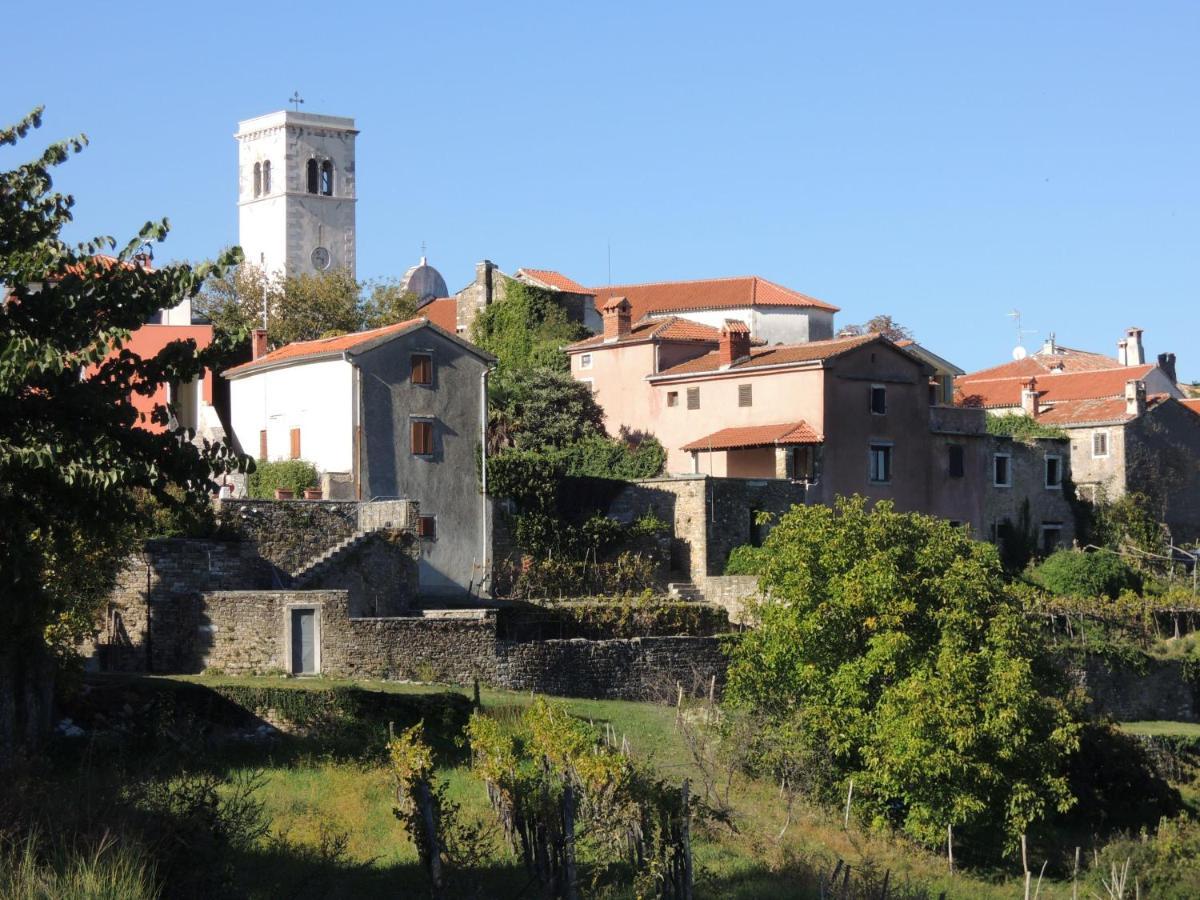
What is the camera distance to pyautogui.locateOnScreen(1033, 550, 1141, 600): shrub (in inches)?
2068

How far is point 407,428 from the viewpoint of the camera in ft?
146

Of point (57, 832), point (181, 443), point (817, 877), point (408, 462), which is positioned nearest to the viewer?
point (57, 832)

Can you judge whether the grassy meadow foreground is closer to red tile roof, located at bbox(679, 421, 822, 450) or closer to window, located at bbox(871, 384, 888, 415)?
red tile roof, located at bbox(679, 421, 822, 450)

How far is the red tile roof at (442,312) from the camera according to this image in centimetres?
7210

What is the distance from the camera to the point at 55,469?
1828 cm


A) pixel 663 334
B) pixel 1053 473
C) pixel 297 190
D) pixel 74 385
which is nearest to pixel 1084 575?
pixel 1053 473

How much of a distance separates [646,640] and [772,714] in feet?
16.4

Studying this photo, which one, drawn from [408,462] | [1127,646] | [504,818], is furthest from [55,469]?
[1127,646]

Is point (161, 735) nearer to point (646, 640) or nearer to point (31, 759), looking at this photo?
point (31, 759)

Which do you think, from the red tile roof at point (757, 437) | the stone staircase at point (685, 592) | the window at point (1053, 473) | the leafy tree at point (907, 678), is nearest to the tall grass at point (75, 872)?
the leafy tree at point (907, 678)

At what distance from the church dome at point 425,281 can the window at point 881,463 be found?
47.7 m

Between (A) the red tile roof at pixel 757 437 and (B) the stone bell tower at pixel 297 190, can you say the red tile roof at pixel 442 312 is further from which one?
(B) the stone bell tower at pixel 297 190

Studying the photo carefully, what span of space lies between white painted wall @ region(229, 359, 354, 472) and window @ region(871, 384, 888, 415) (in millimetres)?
17119

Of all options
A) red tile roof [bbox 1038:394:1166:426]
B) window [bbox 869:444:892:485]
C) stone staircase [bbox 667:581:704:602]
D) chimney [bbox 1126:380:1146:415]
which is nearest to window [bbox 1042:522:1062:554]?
red tile roof [bbox 1038:394:1166:426]
